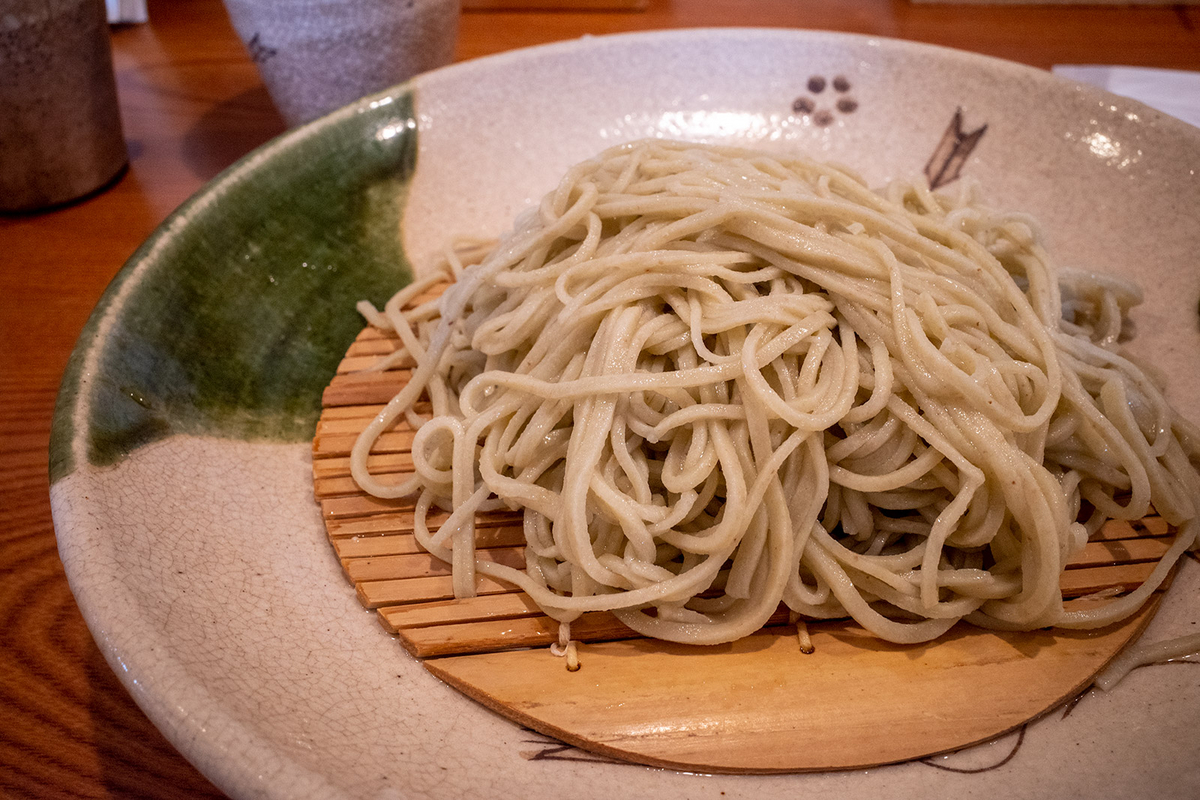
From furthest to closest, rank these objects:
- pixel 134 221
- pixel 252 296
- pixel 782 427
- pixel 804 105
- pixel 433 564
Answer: pixel 134 221, pixel 804 105, pixel 252 296, pixel 433 564, pixel 782 427

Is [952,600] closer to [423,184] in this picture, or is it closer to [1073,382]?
[1073,382]

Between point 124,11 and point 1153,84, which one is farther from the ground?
point 1153,84

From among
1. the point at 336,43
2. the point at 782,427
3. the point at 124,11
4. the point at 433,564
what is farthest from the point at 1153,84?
the point at 124,11

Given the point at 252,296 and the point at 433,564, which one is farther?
the point at 252,296

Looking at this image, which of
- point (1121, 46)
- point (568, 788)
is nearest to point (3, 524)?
point (568, 788)

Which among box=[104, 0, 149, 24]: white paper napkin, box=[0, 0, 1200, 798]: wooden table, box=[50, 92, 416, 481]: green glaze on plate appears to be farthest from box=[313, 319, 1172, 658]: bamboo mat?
box=[104, 0, 149, 24]: white paper napkin

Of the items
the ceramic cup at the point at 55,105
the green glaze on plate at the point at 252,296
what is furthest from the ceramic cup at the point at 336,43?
the ceramic cup at the point at 55,105

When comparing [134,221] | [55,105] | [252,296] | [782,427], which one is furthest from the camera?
[134,221]

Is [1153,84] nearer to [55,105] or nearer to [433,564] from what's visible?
[433,564]
